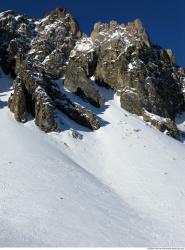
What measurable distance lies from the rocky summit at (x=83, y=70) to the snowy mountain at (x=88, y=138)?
19cm

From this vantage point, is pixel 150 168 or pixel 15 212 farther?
pixel 150 168

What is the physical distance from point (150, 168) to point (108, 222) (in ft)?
49.0

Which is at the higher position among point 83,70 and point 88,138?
point 83,70

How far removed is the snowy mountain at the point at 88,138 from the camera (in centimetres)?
3425

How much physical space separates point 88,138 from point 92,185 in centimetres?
1408

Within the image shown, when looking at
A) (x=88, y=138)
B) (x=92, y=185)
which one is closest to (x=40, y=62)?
(x=88, y=138)

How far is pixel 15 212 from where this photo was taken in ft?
110

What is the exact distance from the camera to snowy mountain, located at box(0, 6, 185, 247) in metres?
34.2

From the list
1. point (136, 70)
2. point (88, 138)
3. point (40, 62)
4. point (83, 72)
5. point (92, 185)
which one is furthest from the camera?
point (40, 62)

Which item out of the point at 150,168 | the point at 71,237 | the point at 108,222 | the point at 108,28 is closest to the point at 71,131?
the point at 150,168

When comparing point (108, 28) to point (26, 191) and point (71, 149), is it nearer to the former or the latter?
point (71, 149)

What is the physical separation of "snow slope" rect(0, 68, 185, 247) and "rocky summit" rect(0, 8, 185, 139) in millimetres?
2948

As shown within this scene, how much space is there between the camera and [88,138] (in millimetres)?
56469

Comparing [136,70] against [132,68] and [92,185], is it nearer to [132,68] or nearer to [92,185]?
[132,68]
